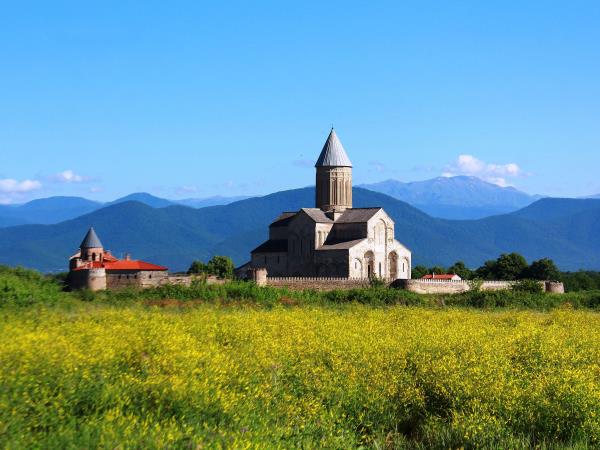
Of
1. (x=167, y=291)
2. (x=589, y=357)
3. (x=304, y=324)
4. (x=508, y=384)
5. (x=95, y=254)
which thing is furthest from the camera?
(x=95, y=254)

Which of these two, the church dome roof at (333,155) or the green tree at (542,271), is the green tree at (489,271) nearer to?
the green tree at (542,271)

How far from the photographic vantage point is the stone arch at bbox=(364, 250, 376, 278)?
55.4 meters

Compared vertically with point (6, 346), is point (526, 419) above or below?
below

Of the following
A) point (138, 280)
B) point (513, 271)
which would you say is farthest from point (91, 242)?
point (513, 271)

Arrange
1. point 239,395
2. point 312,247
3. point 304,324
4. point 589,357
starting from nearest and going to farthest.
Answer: point 239,395, point 589,357, point 304,324, point 312,247

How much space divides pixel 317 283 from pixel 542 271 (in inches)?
1064

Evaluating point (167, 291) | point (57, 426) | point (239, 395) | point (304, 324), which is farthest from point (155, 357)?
point (167, 291)

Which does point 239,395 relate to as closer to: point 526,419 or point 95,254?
point 526,419

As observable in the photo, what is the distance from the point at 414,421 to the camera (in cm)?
1631

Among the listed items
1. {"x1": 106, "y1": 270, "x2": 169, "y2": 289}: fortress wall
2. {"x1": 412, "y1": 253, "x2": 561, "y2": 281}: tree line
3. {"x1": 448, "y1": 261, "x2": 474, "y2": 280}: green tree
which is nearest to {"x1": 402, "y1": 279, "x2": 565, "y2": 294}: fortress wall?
{"x1": 412, "y1": 253, "x2": 561, "y2": 281}: tree line

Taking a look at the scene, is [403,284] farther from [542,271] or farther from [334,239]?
[542,271]

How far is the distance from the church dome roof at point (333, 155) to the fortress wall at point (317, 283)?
10.8 meters

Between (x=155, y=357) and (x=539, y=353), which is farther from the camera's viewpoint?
(x=539, y=353)

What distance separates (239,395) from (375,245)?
138 ft
